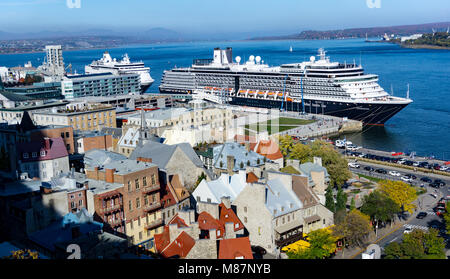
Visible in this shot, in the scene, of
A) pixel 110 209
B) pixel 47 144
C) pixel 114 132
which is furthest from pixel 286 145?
pixel 110 209

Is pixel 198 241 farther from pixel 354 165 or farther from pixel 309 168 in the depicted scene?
pixel 354 165

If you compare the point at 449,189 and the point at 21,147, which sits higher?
the point at 21,147

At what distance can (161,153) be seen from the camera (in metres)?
30.5

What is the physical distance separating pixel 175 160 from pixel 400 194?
44.7 ft

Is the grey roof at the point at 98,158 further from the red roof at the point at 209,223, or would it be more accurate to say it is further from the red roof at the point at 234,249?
the red roof at the point at 234,249

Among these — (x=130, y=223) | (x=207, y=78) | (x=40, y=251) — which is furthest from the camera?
(x=207, y=78)

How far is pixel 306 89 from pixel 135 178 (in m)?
57.5

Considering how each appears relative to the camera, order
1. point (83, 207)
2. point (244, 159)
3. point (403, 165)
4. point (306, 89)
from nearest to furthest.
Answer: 1. point (83, 207)
2. point (244, 159)
3. point (403, 165)
4. point (306, 89)

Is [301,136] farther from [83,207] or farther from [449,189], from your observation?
[83,207]

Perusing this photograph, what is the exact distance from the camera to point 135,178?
23922 millimetres

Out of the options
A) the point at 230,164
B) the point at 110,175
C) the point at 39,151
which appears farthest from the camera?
the point at 230,164

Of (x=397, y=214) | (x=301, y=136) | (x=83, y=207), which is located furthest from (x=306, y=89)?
(x=83, y=207)

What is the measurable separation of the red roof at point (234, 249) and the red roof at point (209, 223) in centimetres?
215

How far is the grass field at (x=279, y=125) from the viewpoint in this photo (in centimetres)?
6059
